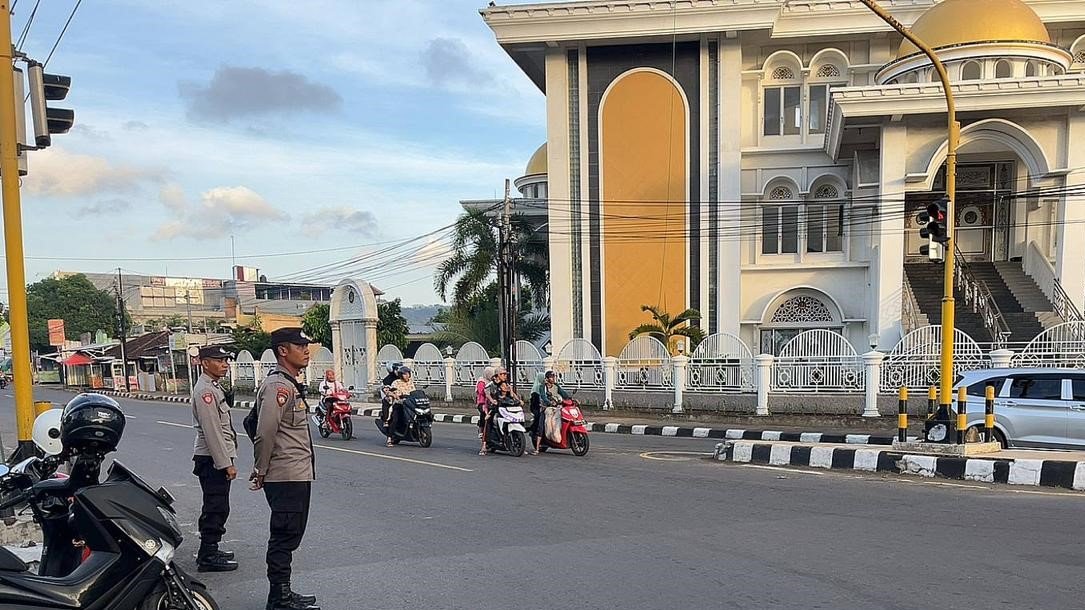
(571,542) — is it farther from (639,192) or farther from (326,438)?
(639,192)

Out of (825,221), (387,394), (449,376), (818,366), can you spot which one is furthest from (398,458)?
(825,221)

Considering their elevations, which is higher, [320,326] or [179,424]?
[320,326]

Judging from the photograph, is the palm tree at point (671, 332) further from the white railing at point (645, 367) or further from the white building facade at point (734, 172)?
the white building facade at point (734, 172)

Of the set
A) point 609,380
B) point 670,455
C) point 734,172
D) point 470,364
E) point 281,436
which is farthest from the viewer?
point 734,172

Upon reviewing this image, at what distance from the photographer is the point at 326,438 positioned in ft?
51.3

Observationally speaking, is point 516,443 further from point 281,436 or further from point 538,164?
point 538,164

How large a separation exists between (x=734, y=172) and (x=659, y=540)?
879 inches

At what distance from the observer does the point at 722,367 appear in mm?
18188

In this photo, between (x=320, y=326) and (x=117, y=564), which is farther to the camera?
(x=320, y=326)

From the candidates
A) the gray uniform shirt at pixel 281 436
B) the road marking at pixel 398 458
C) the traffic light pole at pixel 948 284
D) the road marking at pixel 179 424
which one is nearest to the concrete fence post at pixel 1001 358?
the traffic light pole at pixel 948 284

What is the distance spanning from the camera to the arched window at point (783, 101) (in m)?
27.8

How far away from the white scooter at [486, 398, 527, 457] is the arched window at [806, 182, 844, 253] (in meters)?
18.4

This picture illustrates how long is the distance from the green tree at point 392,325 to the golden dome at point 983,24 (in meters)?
27.4

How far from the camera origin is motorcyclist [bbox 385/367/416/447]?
45.2ft
